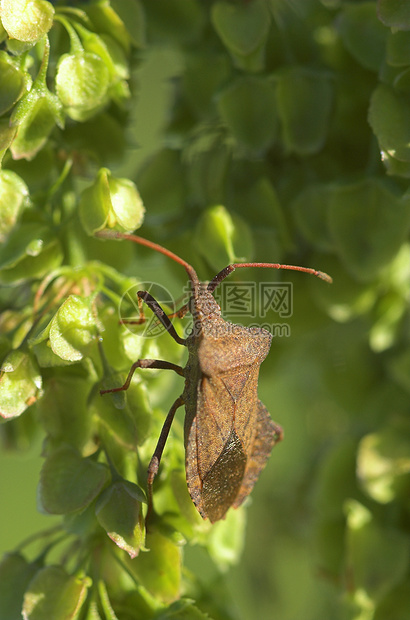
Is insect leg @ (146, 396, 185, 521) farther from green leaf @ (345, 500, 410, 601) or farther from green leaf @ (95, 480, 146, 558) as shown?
green leaf @ (345, 500, 410, 601)

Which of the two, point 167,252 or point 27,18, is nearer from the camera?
point 27,18

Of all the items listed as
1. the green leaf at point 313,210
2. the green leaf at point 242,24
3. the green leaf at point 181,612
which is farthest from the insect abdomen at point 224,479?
the green leaf at point 242,24

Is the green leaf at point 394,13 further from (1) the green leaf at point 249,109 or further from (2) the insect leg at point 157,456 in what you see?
(2) the insect leg at point 157,456

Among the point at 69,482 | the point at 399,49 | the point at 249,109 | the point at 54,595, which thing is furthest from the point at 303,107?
the point at 54,595

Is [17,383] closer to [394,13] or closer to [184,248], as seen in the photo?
[184,248]

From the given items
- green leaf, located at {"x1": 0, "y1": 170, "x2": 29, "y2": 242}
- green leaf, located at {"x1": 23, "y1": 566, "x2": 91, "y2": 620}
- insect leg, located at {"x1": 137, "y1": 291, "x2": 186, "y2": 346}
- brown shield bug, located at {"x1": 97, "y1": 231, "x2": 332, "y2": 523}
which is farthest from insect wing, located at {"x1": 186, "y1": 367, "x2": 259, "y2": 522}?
green leaf, located at {"x1": 0, "y1": 170, "x2": 29, "y2": 242}

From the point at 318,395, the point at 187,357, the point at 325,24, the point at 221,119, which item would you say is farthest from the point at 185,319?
the point at 318,395

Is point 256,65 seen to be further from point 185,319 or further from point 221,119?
point 185,319
